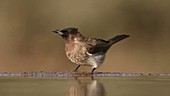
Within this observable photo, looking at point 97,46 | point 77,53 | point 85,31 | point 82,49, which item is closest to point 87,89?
point 77,53

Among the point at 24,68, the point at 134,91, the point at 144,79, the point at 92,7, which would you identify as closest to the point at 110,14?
the point at 92,7

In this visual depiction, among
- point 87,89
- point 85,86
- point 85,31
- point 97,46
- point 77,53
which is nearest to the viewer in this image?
point 87,89

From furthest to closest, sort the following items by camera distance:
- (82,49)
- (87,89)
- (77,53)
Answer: (82,49) → (77,53) → (87,89)

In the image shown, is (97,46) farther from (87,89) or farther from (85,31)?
(85,31)

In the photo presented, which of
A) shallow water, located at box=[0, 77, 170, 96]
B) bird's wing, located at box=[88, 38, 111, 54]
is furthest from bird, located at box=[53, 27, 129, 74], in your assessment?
shallow water, located at box=[0, 77, 170, 96]

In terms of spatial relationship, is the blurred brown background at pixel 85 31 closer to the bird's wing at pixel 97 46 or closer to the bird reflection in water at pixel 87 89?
the bird's wing at pixel 97 46

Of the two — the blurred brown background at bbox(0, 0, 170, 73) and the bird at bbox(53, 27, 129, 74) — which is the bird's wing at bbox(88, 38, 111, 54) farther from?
the blurred brown background at bbox(0, 0, 170, 73)

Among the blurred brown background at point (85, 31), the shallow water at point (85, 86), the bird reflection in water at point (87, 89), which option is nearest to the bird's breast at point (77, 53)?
the shallow water at point (85, 86)

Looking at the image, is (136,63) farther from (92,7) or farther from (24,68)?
(92,7)
